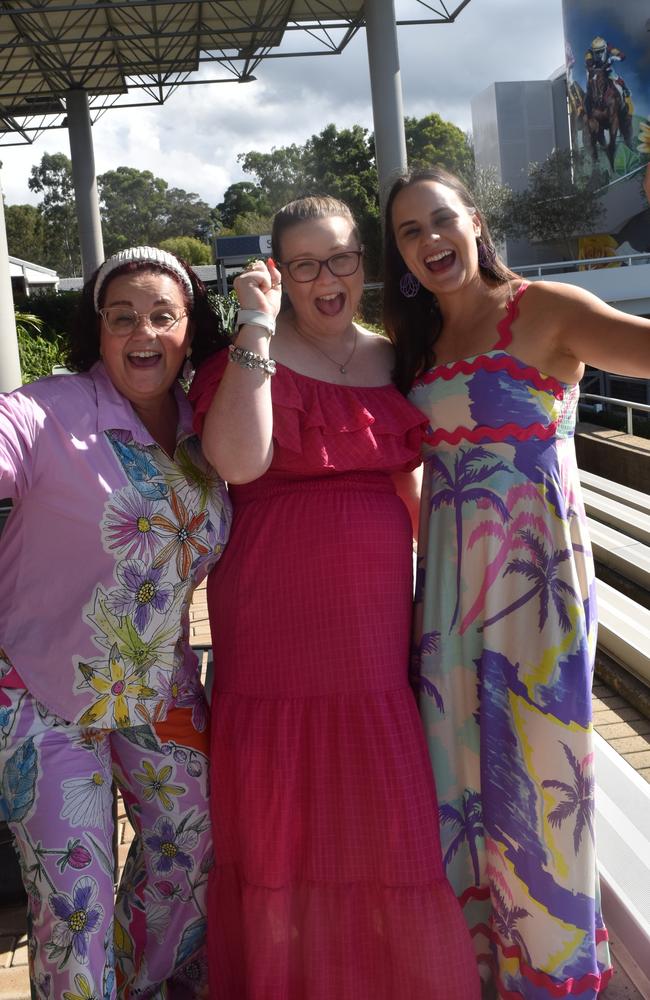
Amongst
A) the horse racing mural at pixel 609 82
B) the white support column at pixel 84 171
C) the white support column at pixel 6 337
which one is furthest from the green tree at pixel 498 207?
the white support column at pixel 6 337

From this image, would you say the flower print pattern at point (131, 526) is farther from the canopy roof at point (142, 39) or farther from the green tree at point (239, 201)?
the green tree at point (239, 201)

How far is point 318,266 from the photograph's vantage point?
2.06m

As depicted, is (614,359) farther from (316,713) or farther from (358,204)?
(358,204)

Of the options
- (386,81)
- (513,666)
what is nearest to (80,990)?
(513,666)

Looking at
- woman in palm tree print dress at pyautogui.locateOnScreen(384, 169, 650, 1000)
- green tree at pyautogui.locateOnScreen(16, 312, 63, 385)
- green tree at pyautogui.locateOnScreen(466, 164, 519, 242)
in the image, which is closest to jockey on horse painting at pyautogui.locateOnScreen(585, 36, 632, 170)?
green tree at pyautogui.locateOnScreen(466, 164, 519, 242)

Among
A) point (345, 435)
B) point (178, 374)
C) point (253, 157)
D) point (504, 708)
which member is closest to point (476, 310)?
point (345, 435)

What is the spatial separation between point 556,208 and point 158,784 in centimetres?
4158

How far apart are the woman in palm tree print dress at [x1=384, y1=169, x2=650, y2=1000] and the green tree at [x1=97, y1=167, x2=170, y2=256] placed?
73.4 metres

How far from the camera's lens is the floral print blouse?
69.5 inches

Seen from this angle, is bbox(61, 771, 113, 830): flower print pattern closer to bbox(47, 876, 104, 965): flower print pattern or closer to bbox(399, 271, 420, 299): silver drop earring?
bbox(47, 876, 104, 965): flower print pattern

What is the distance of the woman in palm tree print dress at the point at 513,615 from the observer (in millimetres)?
1959

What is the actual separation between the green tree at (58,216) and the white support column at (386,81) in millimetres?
49561

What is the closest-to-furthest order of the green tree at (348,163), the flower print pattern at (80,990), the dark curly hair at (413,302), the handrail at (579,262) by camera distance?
1. the flower print pattern at (80,990)
2. the dark curly hair at (413,302)
3. the handrail at (579,262)
4. the green tree at (348,163)

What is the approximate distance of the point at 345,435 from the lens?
200 cm
